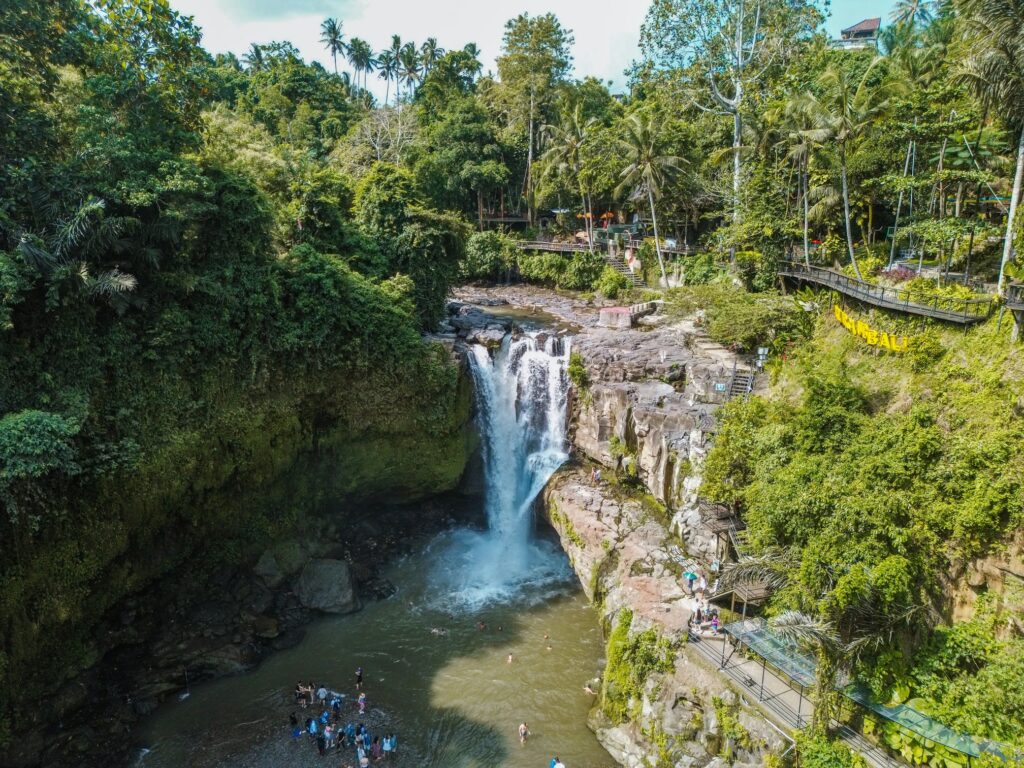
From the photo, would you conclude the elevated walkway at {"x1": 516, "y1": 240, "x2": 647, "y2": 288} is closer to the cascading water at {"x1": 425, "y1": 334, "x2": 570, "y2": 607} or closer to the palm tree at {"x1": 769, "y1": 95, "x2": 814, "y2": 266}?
the palm tree at {"x1": 769, "y1": 95, "x2": 814, "y2": 266}

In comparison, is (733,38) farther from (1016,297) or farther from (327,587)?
(327,587)

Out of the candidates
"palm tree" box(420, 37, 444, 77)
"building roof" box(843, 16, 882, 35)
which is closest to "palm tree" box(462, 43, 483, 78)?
"palm tree" box(420, 37, 444, 77)

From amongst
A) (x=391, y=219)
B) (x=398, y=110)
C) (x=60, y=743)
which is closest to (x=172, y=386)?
(x=60, y=743)

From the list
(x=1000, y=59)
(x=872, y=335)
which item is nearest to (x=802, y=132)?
(x=1000, y=59)

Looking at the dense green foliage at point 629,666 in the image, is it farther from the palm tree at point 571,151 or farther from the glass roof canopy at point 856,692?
the palm tree at point 571,151

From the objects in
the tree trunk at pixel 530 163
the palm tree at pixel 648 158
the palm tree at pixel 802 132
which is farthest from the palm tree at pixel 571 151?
the palm tree at pixel 802 132

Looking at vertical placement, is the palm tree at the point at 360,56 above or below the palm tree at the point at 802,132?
above

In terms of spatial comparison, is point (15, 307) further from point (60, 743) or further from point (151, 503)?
point (60, 743)
